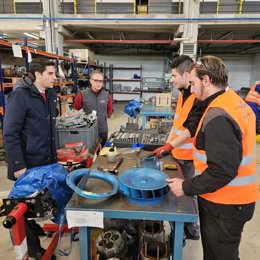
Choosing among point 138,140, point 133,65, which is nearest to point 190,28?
point 133,65

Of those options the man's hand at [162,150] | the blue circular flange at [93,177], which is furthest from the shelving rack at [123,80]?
the blue circular flange at [93,177]

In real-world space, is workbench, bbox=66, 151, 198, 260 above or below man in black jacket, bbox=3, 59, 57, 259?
below

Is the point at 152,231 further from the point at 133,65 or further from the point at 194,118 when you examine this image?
the point at 133,65

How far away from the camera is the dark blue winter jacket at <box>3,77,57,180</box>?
1555mm

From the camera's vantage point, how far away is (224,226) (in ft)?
3.43

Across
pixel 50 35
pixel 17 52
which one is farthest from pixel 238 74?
pixel 17 52

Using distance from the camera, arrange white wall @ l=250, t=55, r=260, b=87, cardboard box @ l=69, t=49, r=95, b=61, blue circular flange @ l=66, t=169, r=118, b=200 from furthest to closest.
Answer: white wall @ l=250, t=55, r=260, b=87
cardboard box @ l=69, t=49, r=95, b=61
blue circular flange @ l=66, t=169, r=118, b=200

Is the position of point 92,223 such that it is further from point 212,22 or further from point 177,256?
point 212,22

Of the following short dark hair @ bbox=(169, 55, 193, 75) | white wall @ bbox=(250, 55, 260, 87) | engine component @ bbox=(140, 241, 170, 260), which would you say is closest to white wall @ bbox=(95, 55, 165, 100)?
white wall @ bbox=(250, 55, 260, 87)

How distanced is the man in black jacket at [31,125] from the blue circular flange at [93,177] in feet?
2.14

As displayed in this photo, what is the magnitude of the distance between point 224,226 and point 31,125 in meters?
1.42

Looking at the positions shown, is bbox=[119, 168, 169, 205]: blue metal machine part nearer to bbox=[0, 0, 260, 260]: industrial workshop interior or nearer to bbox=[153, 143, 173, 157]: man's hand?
bbox=[0, 0, 260, 260]: industrial workshop interior

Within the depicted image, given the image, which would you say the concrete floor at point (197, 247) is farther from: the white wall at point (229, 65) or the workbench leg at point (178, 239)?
the white wall at point (229, 65)

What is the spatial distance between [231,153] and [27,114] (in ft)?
4.57
